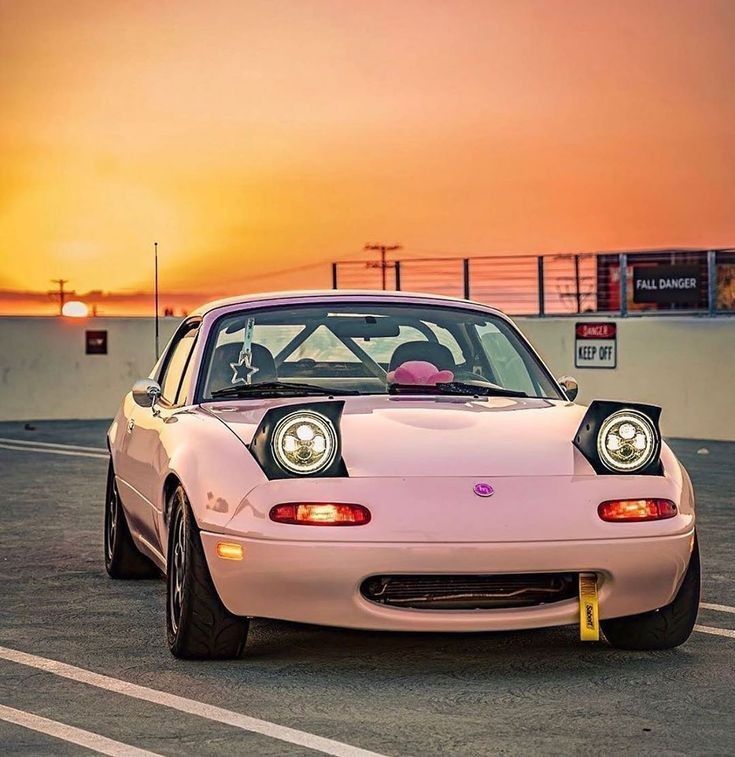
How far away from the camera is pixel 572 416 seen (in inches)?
263

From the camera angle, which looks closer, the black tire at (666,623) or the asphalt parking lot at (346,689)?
the asphalt parking lot at (346,689)

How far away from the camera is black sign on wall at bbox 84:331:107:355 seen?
97.9ft

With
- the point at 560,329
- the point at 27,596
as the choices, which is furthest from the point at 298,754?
the point at 560,329

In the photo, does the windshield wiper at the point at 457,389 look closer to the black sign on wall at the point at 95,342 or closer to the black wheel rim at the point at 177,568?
the black wheel rim at the point at 177,568

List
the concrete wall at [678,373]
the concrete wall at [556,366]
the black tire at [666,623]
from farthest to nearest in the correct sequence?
the concrete wall at [556,366] < the concrete wall at [678,373] < the black tire at [666,623]

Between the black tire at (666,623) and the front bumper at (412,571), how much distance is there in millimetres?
264

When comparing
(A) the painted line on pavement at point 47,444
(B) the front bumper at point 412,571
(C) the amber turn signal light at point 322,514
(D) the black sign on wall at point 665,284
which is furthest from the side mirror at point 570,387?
(D) the black sign on wall at point 665,284

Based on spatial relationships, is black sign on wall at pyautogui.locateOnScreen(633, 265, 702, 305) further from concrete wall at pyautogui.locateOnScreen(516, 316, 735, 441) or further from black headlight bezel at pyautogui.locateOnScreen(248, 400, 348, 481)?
black headlight bezel at pyautogui.locateOnScreen(248, 400, 348, 481)

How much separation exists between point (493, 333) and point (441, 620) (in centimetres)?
226

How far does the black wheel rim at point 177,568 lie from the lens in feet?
20.7

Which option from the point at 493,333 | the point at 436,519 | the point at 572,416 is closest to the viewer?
the point at 436,519

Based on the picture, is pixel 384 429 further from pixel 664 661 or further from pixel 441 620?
pixel 664 661

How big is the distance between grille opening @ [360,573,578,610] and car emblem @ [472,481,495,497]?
28cm

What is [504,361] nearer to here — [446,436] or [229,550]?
[446,436]
